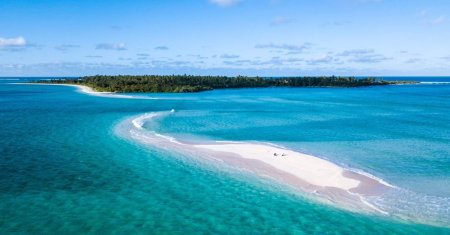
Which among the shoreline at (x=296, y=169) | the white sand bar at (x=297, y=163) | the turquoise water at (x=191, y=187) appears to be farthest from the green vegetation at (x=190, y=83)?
the white sand bar at (x=297, y=163)

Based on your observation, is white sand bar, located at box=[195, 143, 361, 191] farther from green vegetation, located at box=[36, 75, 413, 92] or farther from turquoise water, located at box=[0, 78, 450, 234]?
green vegetation, located at box=[36, 75, 413, 92]

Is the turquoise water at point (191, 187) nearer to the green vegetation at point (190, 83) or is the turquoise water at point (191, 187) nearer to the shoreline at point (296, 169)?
the shoreline at point (296, 169)

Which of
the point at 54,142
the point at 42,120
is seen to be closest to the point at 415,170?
the point at 54,142

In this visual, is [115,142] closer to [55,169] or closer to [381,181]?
[55,169]

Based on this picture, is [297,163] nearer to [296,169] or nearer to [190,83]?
[296,169]

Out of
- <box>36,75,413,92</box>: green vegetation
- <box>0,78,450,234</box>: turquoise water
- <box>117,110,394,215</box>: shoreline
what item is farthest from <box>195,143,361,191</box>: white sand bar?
<box>36,75,413,92</box>: green vegetation

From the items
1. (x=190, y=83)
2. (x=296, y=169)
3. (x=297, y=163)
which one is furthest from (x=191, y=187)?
(x=190, y=83)
